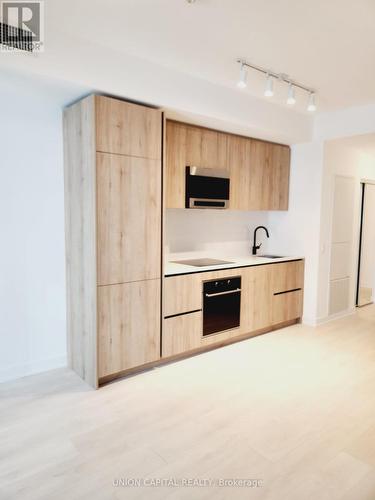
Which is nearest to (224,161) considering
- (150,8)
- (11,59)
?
(150,8)

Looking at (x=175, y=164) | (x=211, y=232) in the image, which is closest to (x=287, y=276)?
(x=211, y=232)

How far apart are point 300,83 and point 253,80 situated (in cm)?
48

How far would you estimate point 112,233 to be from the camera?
2.93m

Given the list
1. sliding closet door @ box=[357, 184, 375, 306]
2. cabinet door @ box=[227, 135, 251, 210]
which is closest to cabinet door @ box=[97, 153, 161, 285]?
cabinet door @ box=[227, 135, 251, 210]

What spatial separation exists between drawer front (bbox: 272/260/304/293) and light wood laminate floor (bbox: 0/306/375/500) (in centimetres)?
107

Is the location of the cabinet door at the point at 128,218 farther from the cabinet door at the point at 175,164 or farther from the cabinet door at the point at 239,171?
the cabinet door at the point at 239,171

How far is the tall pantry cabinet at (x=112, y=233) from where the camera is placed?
2846 millimetres

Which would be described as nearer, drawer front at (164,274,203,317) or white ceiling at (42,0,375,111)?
white ceiling at (42,0,375,111)

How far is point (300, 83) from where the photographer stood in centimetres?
346

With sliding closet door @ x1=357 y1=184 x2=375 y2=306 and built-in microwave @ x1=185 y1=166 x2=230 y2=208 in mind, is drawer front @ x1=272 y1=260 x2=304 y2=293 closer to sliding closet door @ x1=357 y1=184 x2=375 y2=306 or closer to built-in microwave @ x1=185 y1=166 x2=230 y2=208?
built-in microwave @ x1=185 y1=166 x2=230 y2=208

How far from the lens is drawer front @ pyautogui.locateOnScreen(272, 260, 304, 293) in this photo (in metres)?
4.42

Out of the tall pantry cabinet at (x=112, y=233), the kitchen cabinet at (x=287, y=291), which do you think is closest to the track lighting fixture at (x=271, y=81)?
the tall pantry cabinet at (x=112, y=233)

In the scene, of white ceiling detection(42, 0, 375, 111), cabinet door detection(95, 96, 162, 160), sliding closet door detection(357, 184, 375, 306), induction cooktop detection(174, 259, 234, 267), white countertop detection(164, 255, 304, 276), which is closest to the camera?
white ceiling detection(42, 0, 375, 111)

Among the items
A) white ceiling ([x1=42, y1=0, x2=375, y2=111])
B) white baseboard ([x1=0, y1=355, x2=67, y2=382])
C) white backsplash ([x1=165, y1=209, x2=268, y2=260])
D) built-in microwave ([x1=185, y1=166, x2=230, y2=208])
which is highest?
white ceiling ([x1=42, y1=0, x2=375, y2=111])
